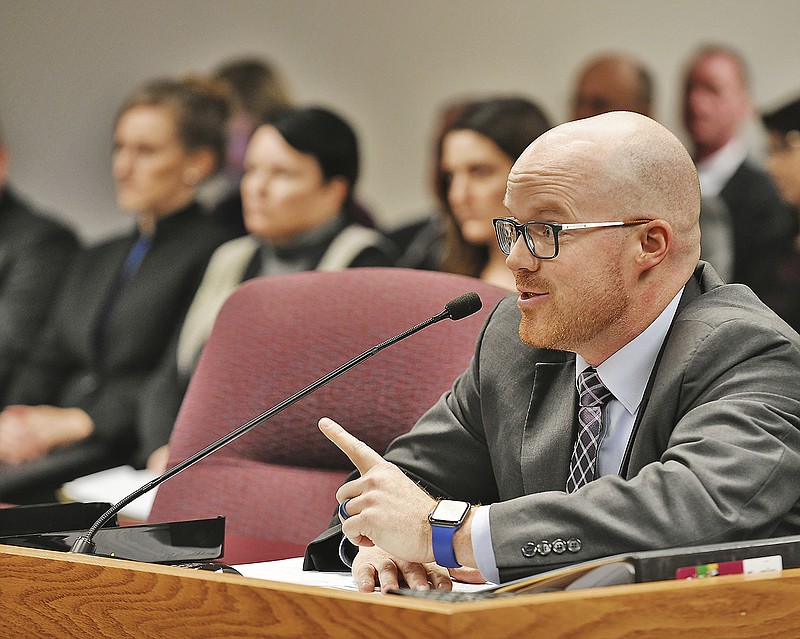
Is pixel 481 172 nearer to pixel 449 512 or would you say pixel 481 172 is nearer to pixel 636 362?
pixel 636 362

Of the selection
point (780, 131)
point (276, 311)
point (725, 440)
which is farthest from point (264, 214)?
point (725, 440)

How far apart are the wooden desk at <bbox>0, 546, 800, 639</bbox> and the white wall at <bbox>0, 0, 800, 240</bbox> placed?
8.84 ft

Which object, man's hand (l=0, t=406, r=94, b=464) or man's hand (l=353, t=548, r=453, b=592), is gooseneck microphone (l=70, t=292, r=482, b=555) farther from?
man's hand (l=0, t=406, r=94, b=464)

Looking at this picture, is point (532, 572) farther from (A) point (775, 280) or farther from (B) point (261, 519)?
(A) point (775, 280)

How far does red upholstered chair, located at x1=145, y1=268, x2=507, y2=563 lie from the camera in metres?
1.98

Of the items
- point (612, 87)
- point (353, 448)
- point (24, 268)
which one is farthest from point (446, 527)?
point (24, 268)

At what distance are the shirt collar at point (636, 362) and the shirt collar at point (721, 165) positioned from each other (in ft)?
7.06

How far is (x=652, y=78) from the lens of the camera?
3.67 metres

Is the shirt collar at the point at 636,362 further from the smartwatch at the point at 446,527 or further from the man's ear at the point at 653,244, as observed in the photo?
the smartwatch at the point at 446,527

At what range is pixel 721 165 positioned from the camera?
356 centimetres

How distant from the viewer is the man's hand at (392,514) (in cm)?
126

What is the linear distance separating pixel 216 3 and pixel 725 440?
410cm

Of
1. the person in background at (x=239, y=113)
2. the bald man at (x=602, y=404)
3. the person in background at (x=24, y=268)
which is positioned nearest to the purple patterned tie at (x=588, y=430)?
the bald man at (x=602, y=404)

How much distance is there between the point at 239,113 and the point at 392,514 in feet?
11.7
